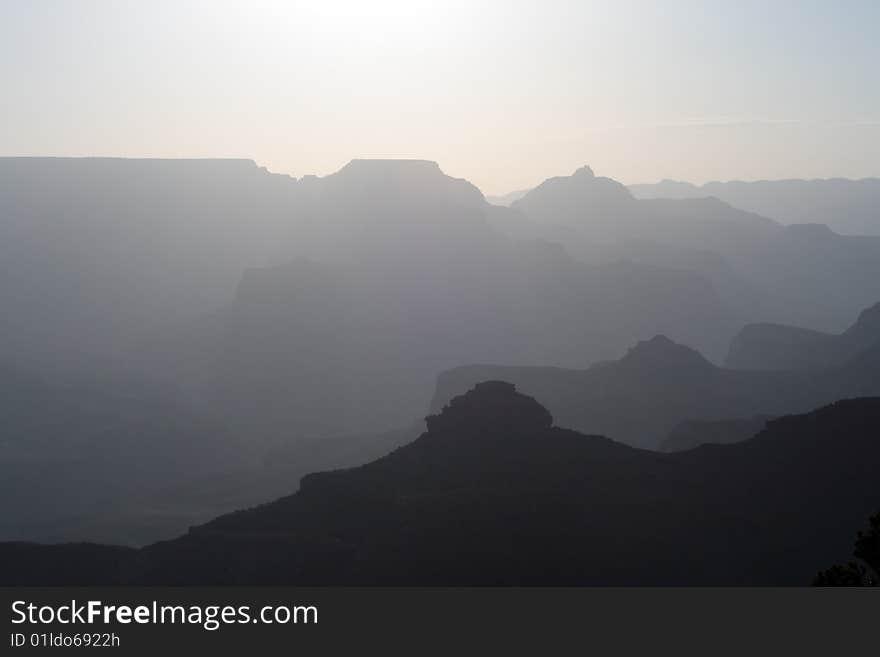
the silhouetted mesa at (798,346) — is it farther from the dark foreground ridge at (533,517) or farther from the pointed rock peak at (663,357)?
the dark foreground ridge at (533,517)

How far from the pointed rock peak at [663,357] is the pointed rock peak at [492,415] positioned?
174 ft

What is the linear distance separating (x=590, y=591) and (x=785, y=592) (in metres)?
5.06

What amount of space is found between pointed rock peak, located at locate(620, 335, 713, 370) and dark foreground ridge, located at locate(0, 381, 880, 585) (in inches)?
2072

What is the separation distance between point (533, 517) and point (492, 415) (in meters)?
14.8

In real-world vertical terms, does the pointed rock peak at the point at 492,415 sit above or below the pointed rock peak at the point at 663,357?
below

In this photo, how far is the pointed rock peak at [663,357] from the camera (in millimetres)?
105625

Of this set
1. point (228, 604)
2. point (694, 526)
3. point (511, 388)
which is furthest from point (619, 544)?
point (228, 604)

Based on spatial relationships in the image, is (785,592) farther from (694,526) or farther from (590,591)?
(694,526)

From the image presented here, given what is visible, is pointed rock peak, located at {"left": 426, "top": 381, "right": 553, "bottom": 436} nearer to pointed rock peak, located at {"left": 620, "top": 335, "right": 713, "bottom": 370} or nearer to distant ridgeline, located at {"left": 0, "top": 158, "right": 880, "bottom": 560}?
distant ridgeline, located at {"left": 0, "top": 158, "right": 880, "bottom": 560}

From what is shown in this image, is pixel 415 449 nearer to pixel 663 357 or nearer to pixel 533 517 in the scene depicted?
pixel 533 517

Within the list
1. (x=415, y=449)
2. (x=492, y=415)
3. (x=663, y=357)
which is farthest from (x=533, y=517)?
(x=663, y=357)

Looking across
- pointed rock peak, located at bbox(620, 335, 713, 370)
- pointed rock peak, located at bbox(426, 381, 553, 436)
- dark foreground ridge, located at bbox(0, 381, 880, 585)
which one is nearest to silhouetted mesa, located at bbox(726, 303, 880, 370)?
pointed rock peak, located at bbox(620, 335, 713, 370)

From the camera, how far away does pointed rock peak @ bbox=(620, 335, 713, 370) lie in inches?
4158

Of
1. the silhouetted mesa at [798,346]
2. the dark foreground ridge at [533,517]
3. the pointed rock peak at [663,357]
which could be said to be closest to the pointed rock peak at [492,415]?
the dark foreground ridge at [533,517]
